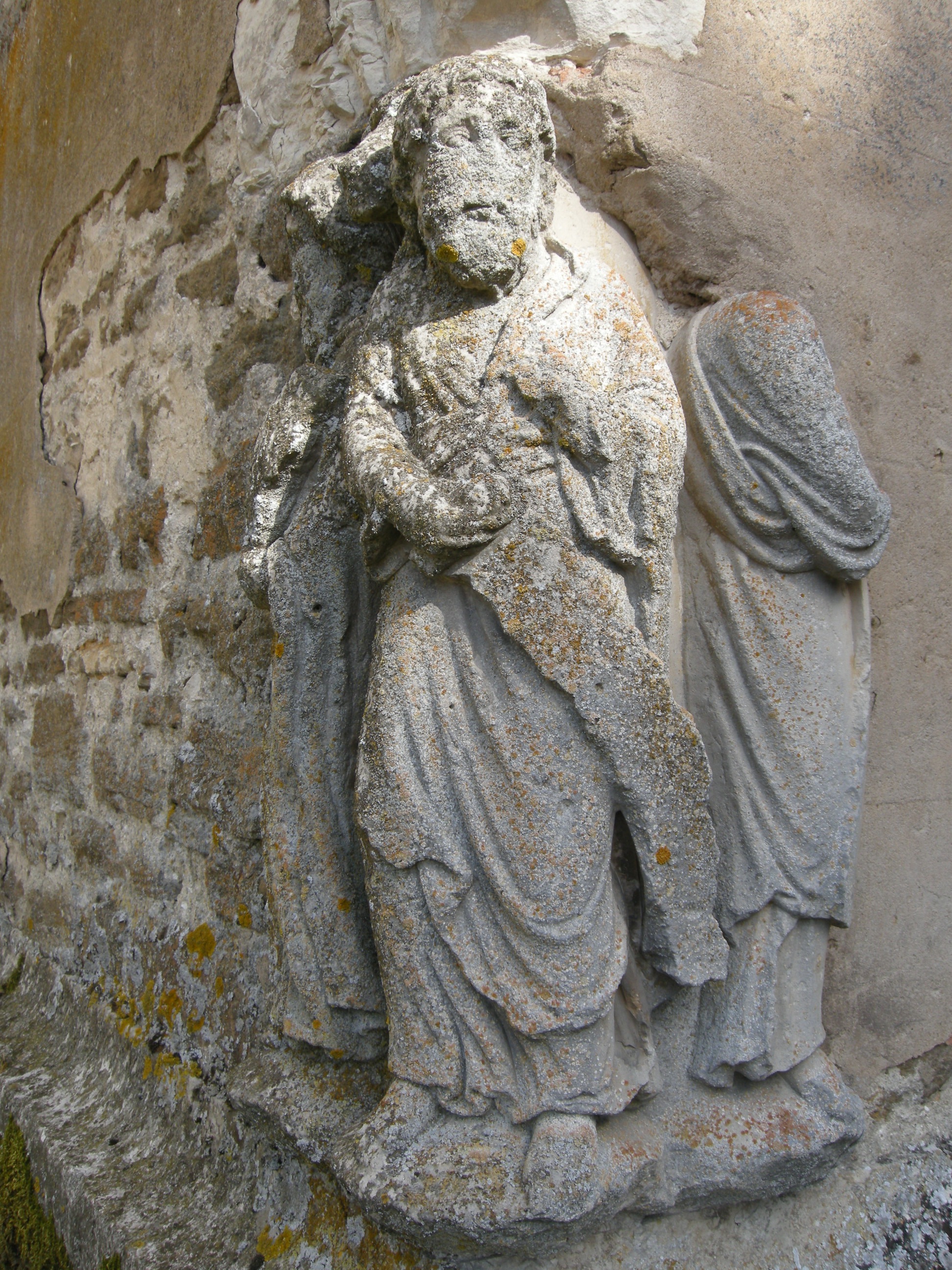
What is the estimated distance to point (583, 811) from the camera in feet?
4.86

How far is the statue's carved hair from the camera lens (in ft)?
4.90

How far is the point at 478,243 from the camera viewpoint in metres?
1.50

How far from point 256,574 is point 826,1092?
1412 millimetres

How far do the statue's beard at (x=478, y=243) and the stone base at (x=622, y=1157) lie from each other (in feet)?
4.28

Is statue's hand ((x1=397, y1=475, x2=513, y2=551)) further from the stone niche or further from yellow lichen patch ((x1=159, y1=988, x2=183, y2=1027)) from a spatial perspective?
yellow lichen patch ((x1=159, y1=988, x2=183, y2=1027))

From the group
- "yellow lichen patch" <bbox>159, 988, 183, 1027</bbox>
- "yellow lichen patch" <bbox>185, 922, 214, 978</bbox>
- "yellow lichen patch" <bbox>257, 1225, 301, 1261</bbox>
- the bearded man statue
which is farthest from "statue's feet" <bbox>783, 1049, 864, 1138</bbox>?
"yellow lichen patch" <bbox>159, 988, 183, 1027</bbox>

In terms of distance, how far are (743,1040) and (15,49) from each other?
194 inches

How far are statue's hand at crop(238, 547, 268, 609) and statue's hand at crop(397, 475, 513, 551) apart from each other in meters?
0.42

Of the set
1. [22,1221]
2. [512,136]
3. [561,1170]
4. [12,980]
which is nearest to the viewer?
[561,1170]

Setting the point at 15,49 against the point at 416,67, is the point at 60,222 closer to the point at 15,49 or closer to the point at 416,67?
the point at 15,49

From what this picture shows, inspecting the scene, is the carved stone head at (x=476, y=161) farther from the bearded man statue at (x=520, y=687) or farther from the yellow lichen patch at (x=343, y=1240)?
the yellow lichen patch at (x=343, y=1240)

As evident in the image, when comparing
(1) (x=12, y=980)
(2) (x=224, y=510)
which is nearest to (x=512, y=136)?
(2) (x=224, y=510)

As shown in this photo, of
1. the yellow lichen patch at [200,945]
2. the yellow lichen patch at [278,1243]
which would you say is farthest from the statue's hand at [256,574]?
the yellow lichen patch at [278,1243]

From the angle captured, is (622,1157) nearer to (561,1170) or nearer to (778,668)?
(561,1170)
